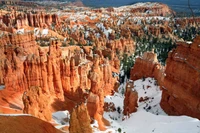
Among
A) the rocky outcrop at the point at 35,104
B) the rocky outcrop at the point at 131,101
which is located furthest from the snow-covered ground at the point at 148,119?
the rocky outcrop at the point at 35,104

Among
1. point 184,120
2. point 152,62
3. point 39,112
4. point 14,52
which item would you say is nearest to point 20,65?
point 14,52

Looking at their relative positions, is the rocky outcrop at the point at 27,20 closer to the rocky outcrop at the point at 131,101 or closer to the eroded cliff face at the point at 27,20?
the eroded cliff face at the point at 27,20

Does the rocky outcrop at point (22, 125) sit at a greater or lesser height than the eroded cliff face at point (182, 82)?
greater

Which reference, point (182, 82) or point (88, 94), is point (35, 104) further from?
point (182, 82)

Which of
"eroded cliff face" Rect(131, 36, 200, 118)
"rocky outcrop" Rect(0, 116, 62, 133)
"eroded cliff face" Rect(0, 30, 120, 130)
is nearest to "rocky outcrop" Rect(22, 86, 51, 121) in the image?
"eroded cliff face" Rect(0, 30, 120, 130)

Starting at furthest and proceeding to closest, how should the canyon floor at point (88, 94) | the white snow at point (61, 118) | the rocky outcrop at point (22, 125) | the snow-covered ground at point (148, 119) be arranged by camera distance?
the white snow at point (61, 118), the snow-covered ground at point (148, 119), the canyon floor at point (88, 94), the rocky outcrop at point (22, 125)

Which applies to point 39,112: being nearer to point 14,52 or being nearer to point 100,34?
point 14,52

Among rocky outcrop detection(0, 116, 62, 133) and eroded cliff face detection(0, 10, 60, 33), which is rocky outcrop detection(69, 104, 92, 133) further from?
eroded cliff face detection(0, 10, 60, 33)

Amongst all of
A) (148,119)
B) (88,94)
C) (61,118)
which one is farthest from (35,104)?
(148,119)
